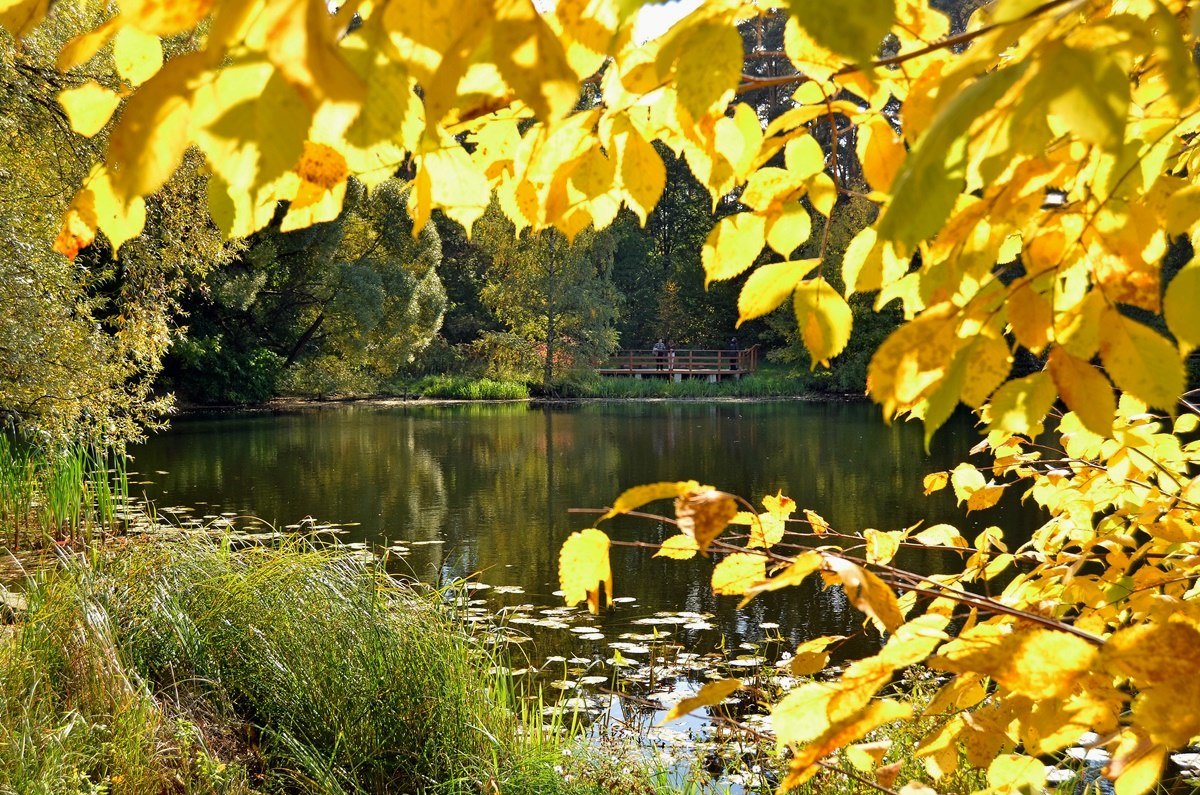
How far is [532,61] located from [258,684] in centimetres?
345

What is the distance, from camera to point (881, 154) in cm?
103

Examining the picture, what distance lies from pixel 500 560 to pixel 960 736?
7.46m

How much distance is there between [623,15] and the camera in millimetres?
584

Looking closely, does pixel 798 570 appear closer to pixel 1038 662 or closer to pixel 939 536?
pixel 1038 662

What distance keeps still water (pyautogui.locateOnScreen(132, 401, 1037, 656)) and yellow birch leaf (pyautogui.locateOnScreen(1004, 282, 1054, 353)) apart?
159 inches

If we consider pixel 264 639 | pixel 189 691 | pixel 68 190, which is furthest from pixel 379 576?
pixel 68 190

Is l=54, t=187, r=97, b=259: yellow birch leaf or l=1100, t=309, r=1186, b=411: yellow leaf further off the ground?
l=54, t=187, r=97, b=259: yellow birch leaf

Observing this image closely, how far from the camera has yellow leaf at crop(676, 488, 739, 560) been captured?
850 millimetres

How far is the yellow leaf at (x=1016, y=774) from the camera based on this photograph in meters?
1.40

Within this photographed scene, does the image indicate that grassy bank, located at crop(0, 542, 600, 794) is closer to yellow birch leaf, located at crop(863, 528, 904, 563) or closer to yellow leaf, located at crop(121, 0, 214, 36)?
yellow birch leaf, located at crop(863, 528, 904, 563)

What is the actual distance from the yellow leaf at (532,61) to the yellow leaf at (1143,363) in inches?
18.2

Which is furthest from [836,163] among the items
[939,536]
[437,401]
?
[437,401]

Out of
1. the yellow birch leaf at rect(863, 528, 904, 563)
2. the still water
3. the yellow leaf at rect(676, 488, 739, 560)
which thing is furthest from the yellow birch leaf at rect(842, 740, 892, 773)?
the still water

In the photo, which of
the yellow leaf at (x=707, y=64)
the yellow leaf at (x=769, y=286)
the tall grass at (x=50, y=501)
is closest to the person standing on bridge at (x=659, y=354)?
the tall grass at (x=50, y=501)
